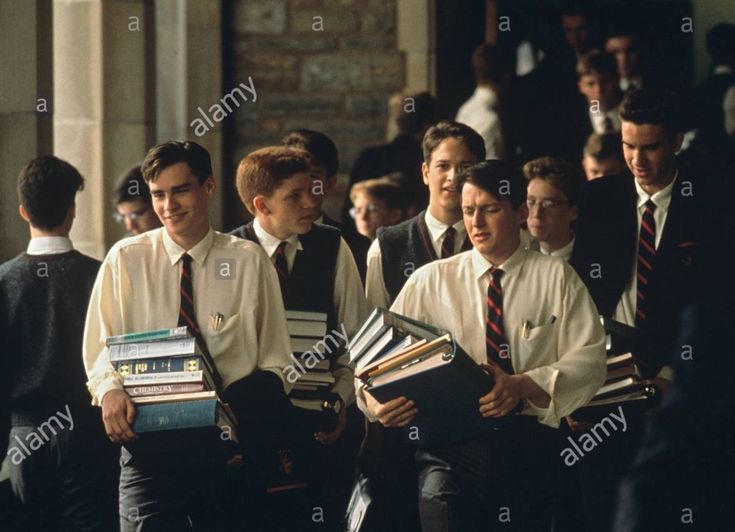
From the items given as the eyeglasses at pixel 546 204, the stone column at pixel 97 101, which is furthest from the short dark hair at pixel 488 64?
the eyeglasses at pixel 546 204

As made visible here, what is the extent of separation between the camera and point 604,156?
338 inches

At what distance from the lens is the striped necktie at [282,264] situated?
21.2ft

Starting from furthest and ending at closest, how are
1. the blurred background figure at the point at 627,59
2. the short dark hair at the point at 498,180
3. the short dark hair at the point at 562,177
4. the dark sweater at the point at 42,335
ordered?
1. the blurred background figure at the point at 627,59
2. the short dark hair at the point at 562,177
3. the dark sweater at the point at 42,335
4. the short dark hair at the point at 498,180

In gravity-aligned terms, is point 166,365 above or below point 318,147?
below

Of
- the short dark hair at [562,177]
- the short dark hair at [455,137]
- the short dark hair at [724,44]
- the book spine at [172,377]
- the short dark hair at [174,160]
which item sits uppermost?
the short dark hair at [724,44]

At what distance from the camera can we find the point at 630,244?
664 centimetres

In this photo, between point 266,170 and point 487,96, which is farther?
point 487,96

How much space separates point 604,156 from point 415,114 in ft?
4.64

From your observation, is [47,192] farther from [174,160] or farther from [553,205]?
[553,205]

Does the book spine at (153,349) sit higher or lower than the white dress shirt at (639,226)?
lower

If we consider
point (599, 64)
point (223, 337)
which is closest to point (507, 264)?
point (223, 337)

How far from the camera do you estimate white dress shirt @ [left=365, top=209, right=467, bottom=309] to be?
21.7ft

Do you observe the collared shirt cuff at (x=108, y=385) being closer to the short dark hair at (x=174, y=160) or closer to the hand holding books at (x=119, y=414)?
the hand holding books at (x=119, y=414)

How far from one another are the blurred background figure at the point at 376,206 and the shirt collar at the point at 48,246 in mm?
2086
